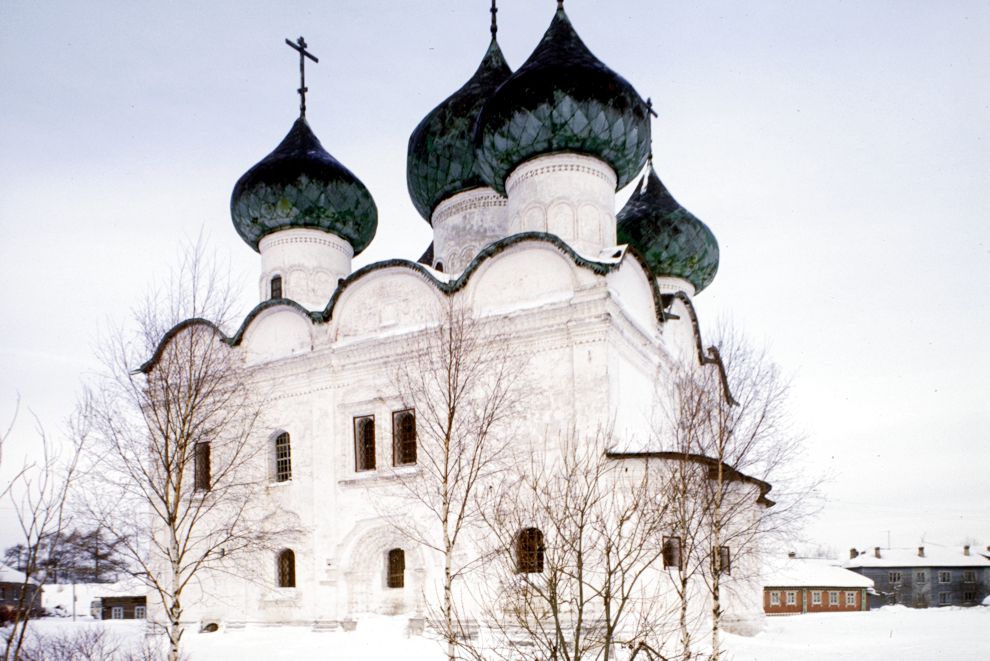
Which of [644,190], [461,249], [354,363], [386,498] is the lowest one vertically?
[386,498]

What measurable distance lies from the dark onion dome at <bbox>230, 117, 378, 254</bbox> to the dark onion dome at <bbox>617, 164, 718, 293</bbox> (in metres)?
5.57

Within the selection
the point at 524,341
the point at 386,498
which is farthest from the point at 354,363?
the point at 524,341

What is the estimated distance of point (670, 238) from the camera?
1705cm

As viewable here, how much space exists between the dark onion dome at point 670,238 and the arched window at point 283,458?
→ 781cm

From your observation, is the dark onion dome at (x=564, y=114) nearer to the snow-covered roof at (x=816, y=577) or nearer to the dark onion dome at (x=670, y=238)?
the dark onion dome at (x=670, y=238)

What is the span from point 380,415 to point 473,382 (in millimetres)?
2170

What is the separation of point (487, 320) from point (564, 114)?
3.68 meters

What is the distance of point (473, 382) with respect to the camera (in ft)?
40.0

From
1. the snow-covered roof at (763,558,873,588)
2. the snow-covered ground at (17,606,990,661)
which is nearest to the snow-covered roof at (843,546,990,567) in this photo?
the snow-covered roof at (763,558,873,588)

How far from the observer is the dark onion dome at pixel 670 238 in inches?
672

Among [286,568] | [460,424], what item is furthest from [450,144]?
[286,568]

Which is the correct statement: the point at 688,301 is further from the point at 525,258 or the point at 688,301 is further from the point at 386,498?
the point at 386,498

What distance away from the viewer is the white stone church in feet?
39.9

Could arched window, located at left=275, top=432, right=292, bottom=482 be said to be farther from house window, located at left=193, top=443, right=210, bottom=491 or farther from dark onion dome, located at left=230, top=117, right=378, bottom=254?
dark onion dome, located at left=230, top=117, right=378, bottom=254
